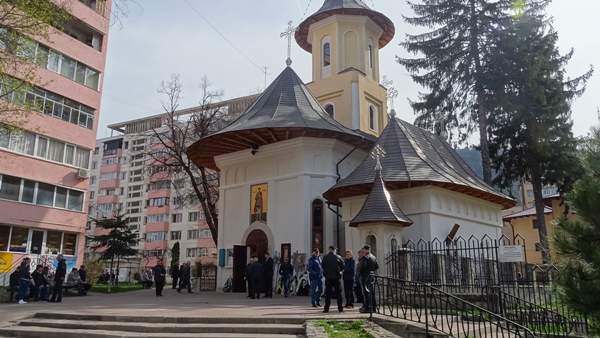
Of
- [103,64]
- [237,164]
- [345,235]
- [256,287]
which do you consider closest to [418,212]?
[345,235]

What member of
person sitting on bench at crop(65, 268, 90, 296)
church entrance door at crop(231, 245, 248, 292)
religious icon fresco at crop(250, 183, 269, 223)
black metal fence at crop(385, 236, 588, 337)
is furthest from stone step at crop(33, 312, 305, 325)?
religious icon fresco at crop(250, 183, 269, 223)

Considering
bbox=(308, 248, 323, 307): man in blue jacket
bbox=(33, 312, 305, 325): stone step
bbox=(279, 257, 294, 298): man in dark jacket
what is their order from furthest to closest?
1. bbox=(279, 257, 294, 298): man in dark jacket
2. bbox=(308, 248, 323, 307): man in blue jacket
3. bbox=(33, 312, 305, 325): stone step

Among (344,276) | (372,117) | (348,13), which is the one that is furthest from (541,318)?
(348,13)

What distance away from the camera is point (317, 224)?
21406 millimetres

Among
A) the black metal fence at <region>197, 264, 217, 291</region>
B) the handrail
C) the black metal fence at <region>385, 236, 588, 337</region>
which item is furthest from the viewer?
the black metal fence at <region>197, 264, 217, 291</region>

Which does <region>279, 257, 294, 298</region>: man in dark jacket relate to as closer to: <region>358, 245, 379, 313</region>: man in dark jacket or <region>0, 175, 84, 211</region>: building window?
<region>358, 245, 379, 313</region>: man in dark jacket

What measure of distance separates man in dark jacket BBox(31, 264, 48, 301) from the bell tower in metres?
16.2

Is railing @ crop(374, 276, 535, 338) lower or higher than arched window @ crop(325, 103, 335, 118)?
lower

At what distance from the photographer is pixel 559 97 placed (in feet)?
92.9

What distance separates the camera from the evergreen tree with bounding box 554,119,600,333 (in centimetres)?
748

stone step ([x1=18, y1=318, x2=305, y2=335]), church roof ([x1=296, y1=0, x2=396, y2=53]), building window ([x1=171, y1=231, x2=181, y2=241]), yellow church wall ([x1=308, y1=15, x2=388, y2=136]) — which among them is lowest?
stone step ([x1=18, y1=318, x2=305, y2=335])

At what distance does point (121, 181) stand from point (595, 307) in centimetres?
7092

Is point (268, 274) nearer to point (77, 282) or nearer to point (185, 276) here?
point (185, 276)

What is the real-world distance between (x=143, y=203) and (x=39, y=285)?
53108mm
